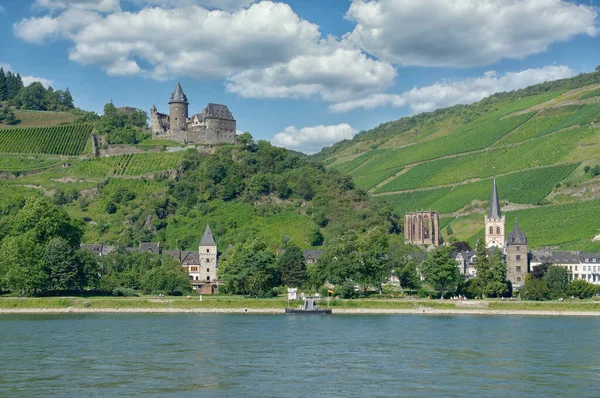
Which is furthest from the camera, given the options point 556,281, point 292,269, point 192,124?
point 192,124

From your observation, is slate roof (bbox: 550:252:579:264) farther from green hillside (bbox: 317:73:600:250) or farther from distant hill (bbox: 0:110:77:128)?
distant hill (bbox: 0:110:77:128)

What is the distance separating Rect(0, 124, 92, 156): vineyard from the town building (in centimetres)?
5079

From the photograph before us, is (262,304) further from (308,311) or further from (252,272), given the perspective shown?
(252,272)

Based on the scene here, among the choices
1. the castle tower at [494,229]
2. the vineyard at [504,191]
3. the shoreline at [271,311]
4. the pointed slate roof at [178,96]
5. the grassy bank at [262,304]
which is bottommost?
the shoreline at [271,311]

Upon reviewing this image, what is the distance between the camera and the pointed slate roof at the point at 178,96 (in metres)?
137

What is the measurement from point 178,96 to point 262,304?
237 ft

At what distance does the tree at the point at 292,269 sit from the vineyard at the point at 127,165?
42.9 m

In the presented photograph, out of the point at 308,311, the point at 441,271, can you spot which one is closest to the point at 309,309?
Result: the point at 308,311

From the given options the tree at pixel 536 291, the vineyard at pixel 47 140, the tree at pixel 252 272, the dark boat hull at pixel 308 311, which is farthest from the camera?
the vineyard at pixel 47 140

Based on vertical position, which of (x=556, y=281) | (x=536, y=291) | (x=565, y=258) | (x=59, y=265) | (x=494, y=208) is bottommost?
(x=536, y=291)

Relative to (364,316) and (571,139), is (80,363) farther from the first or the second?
(571,139)

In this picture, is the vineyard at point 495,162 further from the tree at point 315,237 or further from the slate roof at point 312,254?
the slate roof at point 312,254

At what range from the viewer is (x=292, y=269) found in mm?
81688

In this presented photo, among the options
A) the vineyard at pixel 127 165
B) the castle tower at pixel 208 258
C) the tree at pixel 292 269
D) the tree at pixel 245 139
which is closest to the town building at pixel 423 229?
the tree at pixel 245 139
